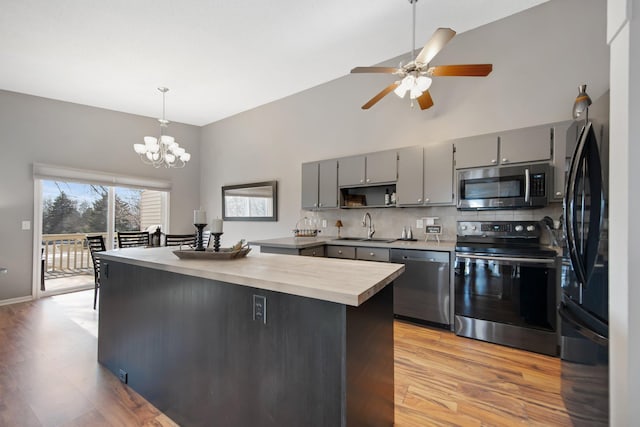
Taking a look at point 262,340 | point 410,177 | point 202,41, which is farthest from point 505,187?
point 202,41

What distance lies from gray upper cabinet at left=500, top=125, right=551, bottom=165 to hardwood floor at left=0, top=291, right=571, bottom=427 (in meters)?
1.77

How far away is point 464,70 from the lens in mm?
2223

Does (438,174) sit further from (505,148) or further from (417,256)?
(417,256)

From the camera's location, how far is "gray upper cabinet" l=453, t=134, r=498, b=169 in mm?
2834

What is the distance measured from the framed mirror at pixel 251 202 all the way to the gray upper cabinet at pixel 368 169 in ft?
5.05

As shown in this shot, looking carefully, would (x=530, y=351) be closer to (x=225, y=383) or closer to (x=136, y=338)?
(x=225, y=383)

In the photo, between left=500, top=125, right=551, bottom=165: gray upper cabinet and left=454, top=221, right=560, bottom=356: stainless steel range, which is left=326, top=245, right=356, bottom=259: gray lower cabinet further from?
left=500, top=125, right=551, bottom=165: gray upper cabinet

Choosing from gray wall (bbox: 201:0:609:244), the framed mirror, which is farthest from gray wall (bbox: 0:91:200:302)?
gray wall (bbox: 201:0:609:244)

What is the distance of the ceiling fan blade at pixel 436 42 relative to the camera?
188 centimetres

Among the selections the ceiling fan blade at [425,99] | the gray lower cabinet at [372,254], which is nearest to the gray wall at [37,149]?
the gray lower cabinet at [372,254]

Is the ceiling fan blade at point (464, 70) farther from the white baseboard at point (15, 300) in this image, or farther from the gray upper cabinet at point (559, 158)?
the white baseboard at point (15, 300)

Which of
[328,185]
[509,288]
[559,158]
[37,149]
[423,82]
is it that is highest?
[423,82]

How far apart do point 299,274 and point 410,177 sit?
239 centimetres

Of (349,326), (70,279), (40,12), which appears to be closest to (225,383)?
(349,326)
